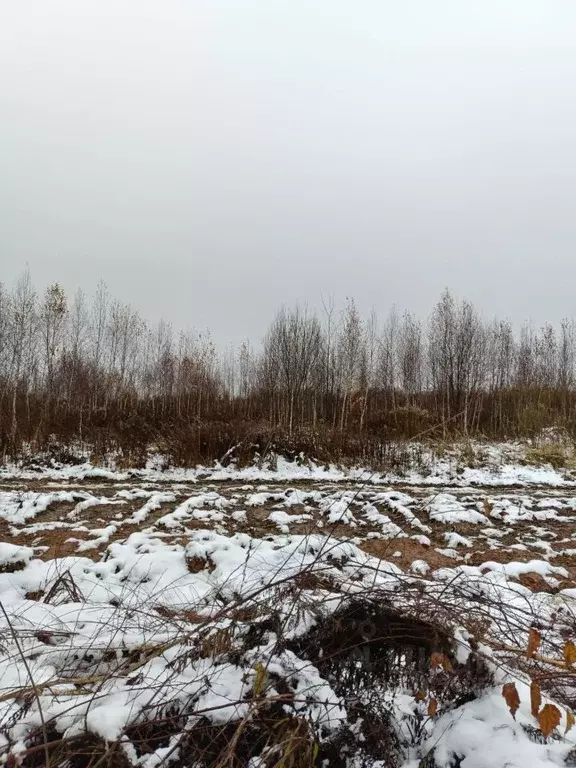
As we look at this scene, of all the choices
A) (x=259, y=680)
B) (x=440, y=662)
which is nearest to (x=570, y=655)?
(x=440, y=662)

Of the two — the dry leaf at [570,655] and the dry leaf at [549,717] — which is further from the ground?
the dry leaf at [570,655]

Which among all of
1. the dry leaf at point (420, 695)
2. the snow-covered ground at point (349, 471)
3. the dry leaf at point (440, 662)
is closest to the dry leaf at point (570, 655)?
the dry leaf at point (440, 662)

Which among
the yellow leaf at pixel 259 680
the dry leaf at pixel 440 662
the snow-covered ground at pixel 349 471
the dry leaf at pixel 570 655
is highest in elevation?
the dry leaf at pixel 570 655

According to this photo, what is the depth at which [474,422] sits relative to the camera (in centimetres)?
1831

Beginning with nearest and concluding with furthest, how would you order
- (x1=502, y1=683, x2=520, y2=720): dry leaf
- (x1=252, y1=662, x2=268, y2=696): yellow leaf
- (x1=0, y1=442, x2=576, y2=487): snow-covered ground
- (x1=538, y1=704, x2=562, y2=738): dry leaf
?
1. (x1=538, y1=704, x2=562, y2=738): dry leaf
2. (x1=502, y1=683, x2=520, y2=720): dry leaf
3. (x1=252, y1=662, x2=268, y2=696): yellow leaf
4. (x1=0, y1=442, x2=576, y2=487): snow-covered ground

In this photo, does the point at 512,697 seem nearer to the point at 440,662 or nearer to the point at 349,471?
the point at 440,662

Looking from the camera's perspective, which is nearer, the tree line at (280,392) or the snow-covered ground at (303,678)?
the snow-covered ground at (303,678)

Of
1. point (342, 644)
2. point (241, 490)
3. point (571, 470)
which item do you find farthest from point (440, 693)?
point (571, 470)

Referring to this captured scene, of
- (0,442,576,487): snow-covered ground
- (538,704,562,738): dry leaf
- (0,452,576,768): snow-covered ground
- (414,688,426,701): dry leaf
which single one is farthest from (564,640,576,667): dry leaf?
(0,442,576,487): snow-covered ground

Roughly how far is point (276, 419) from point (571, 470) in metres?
10.6

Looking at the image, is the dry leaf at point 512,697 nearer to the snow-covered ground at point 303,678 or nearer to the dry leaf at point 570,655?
the snow-covered ground at point 303,678

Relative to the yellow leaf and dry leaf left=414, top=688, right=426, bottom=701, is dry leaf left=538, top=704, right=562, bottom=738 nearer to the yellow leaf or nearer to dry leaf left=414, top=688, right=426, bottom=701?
dry leaf left=414, top=688, right=426, bottom=701

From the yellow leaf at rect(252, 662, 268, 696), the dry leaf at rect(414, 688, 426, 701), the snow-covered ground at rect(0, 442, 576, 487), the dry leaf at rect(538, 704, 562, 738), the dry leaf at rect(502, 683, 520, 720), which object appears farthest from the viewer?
the snow-covered ground at rect(0, 442, 576, 487)

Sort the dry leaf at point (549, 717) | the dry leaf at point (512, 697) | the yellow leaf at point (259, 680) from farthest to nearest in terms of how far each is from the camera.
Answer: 1. the yellow leaf at point (259, 680)
2. the dry leaf at point (512, 697)
3. the dry leaf at point (549, 717)
